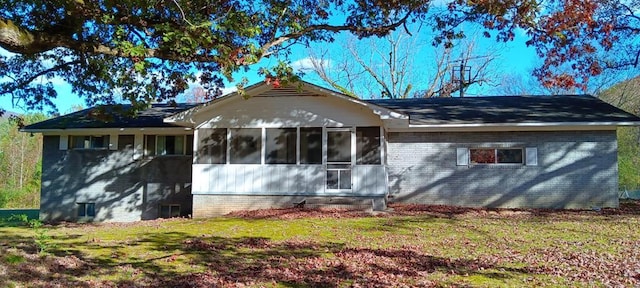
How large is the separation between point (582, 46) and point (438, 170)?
582 centimetres

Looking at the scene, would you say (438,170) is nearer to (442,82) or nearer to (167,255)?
(167,255)

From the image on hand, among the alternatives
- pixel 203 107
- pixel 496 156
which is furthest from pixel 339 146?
pixel 496 156

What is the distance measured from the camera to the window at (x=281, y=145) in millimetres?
14398

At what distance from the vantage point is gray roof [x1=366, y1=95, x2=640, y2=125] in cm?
1477

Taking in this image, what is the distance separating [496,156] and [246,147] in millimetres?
8374

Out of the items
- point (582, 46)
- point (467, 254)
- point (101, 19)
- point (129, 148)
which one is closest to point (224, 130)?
point (129, 148)

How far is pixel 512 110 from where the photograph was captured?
16.4m

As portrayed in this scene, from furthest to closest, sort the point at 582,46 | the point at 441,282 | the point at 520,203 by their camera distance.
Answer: the point at 520,203, the point at 582,46, the point at 441,282

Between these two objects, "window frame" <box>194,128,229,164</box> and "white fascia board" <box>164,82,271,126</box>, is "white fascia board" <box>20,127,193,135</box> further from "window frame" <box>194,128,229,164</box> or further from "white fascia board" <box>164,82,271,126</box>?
"white fascia board" <box>164,82,271,126</box>

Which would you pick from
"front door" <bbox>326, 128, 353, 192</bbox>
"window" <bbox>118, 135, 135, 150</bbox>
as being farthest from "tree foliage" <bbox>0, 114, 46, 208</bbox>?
"front door" <bbox>326, 128, 353, 192</bbox>

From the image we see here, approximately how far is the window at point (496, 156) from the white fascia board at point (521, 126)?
768 millimetres

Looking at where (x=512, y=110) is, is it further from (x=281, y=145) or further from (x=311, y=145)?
(x=281, y=145)

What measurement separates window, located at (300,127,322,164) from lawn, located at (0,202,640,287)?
2654 millimetres

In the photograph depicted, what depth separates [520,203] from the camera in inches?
597
